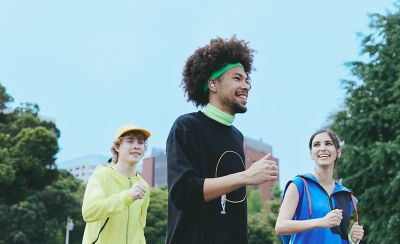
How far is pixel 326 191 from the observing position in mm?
4809

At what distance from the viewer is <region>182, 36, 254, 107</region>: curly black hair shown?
11.2 ft

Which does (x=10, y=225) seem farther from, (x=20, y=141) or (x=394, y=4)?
(x=394, y=4)

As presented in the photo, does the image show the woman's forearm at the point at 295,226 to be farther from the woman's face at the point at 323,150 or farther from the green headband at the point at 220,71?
the green headband at the point at 220,71

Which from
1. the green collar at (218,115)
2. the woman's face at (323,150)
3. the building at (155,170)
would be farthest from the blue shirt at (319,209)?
the building at (155,170)

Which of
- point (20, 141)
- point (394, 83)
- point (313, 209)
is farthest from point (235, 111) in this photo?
point (20, 141)

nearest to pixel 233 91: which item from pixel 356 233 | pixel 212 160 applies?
pixel 212 160

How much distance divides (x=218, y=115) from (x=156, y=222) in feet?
158

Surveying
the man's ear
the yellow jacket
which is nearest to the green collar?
the man's ear

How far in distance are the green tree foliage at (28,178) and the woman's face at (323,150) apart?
27.0 m

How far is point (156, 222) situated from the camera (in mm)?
50625

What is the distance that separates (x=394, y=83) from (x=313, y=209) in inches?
619

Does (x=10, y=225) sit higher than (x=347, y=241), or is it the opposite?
(x=10, y=225)

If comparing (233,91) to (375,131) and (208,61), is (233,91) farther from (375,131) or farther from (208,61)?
(375,131)

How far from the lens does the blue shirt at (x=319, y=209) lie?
4590 millimetres
